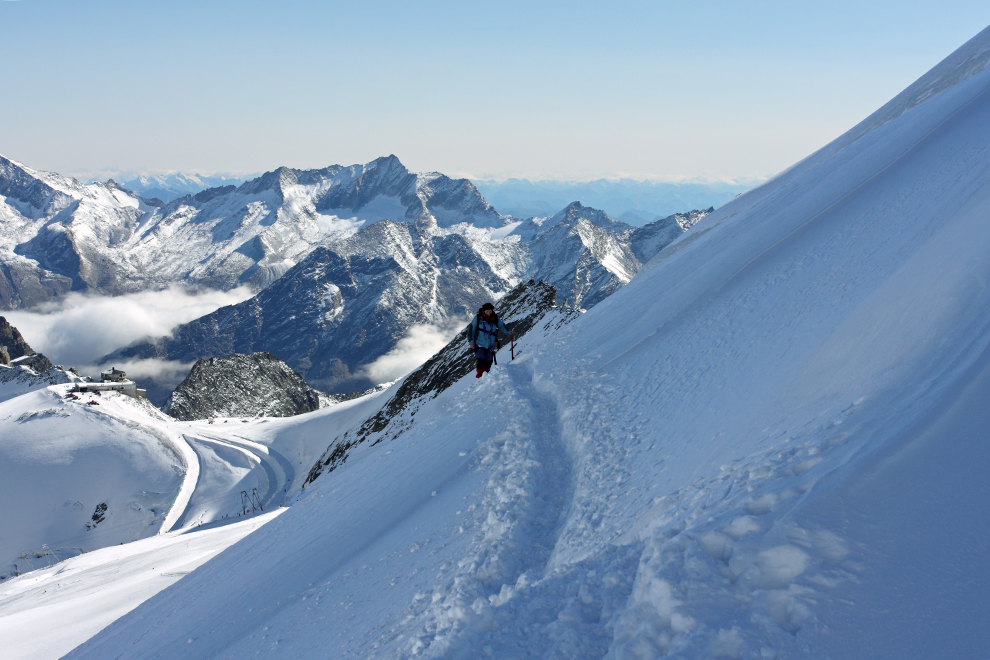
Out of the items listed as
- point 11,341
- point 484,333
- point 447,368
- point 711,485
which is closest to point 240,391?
point 447,368

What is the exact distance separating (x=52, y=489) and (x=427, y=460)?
54517 mm

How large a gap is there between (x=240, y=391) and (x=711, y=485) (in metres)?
102

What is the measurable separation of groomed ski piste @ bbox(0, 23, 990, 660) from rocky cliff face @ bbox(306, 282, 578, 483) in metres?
10.5

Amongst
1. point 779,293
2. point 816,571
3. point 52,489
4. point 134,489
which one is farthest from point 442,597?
point 52,489

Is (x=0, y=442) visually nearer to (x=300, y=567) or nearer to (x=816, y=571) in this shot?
(x=300, y=567)

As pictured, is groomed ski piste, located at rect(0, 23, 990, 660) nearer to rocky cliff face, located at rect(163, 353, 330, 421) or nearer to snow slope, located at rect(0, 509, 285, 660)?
snow slope, located at rect(0, 509, 285, 660)

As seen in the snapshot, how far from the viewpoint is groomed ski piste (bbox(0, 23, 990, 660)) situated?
16.3ft

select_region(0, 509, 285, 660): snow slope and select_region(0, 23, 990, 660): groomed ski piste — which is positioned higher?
select_region(0, 509, 285, 660): snow slope

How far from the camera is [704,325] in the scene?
15.2m

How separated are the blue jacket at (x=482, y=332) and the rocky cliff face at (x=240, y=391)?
81.8m

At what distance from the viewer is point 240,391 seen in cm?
9556

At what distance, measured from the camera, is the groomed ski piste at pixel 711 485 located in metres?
4.98

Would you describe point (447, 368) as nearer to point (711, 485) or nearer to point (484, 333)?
point (484, 333)

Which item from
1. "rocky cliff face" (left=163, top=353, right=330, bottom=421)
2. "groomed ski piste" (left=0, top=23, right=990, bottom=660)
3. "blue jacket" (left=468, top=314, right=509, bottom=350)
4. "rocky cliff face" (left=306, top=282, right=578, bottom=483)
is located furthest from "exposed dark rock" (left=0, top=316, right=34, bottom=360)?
"blue jacket" (left=468, top=314, right=509, bottom=350)
